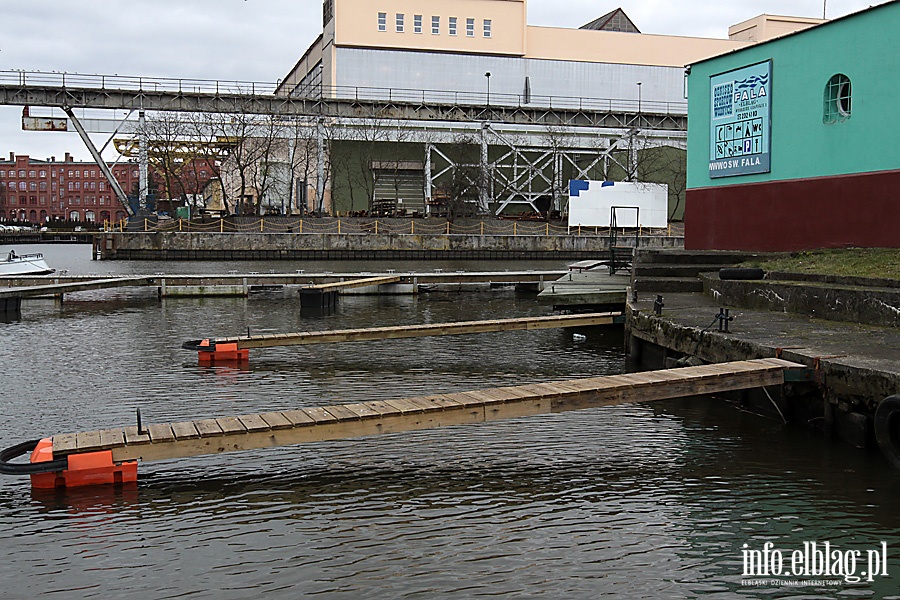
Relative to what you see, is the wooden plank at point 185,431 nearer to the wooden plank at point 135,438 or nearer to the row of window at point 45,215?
the wooden plank at point 135,438

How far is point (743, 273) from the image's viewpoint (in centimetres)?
1574

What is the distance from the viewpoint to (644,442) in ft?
31.5

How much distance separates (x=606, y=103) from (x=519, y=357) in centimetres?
5407

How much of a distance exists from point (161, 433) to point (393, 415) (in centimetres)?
202

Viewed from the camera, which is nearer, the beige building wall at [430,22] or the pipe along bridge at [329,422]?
the pipe along bridge at [329,422]

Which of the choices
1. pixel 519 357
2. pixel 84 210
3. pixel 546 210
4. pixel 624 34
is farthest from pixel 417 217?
pixel 84 210

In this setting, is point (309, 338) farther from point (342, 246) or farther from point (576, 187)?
point (576, 187)

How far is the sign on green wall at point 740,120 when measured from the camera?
19984 mm

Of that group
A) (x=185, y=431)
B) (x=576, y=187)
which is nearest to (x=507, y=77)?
(x=576, y=187)

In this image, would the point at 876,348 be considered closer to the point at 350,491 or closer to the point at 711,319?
the point at 711,319

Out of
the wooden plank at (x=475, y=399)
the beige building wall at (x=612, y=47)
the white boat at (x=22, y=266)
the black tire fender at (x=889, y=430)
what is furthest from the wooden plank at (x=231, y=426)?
the beige building wall at (x=612, y=47)

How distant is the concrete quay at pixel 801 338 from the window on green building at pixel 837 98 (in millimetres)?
4056

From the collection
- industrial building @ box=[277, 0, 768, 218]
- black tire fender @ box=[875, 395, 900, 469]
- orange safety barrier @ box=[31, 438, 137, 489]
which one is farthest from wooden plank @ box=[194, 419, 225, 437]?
industrial building @ box=[277, 0, 768, 218]

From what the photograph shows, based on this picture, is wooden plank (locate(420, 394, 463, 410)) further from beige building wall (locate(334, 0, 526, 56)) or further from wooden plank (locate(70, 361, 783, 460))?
beige building wall (locate(334, 0, 526, 56))
